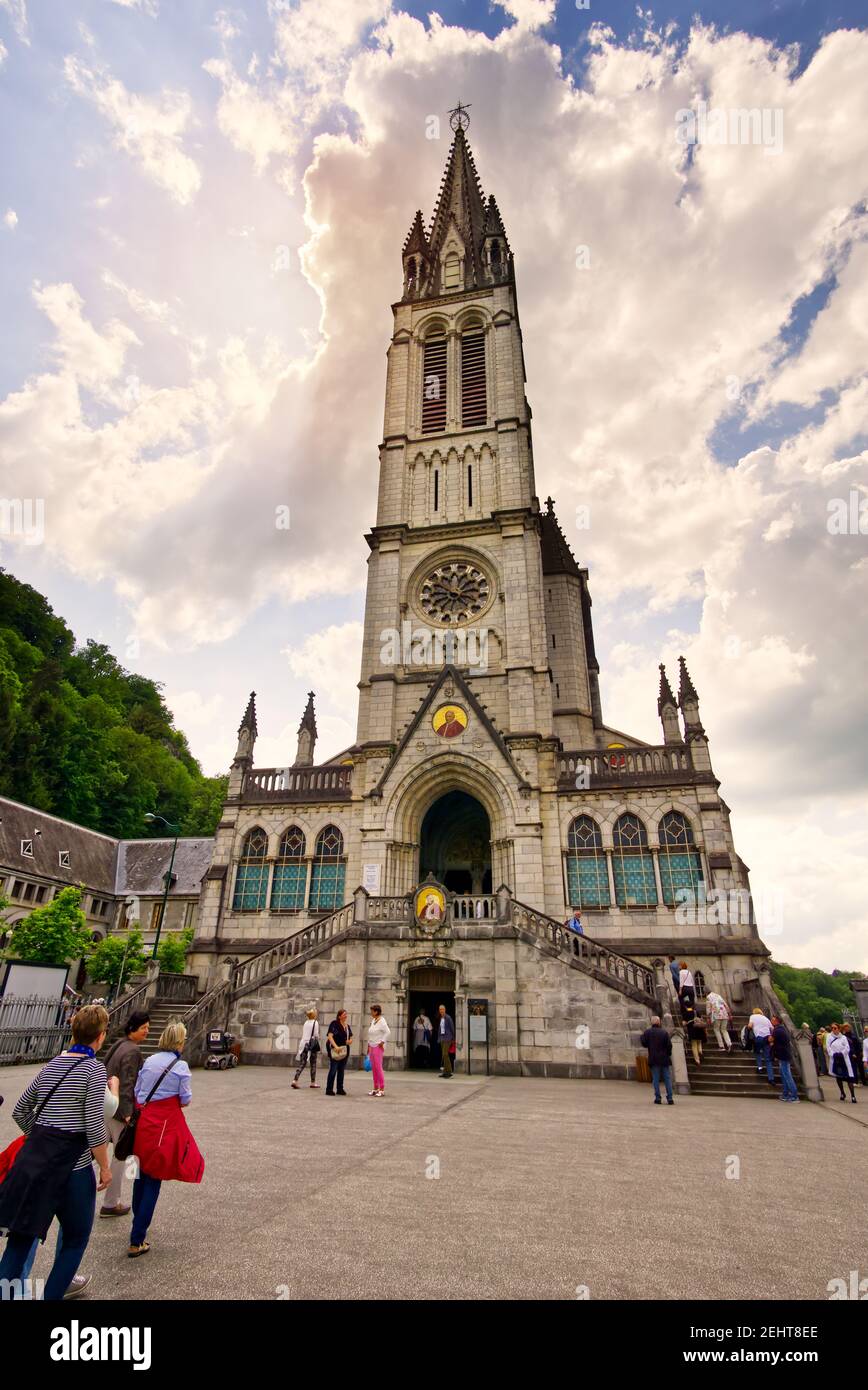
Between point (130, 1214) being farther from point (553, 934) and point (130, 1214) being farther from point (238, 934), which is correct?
point (238, 934)

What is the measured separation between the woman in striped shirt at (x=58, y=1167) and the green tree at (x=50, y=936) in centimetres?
2872

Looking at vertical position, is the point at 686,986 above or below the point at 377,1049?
above

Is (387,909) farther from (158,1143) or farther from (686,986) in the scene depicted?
(158,1143)

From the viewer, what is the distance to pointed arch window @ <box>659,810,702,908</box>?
24359 millimetres

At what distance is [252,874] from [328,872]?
10.8ft

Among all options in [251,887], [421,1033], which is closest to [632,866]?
[421,1033]

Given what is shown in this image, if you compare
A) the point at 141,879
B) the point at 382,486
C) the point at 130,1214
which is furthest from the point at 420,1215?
the point at 141,879

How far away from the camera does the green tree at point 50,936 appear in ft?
92.8

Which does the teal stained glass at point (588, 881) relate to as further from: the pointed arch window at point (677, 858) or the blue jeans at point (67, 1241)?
the blue jeans at point (67, 1241)

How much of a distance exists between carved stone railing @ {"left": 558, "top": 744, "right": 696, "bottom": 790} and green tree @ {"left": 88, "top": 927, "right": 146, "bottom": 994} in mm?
20575

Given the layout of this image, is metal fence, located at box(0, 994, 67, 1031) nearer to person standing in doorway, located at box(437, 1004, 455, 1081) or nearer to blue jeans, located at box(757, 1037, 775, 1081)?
person standing in doorway, located at box(437, 1004, 455, 1081)

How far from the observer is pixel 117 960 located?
30.9m

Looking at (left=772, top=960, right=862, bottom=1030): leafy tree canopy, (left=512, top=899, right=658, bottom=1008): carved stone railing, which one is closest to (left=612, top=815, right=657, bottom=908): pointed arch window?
(left=512, top=899, right=658, bottom=1008): carved stone railing

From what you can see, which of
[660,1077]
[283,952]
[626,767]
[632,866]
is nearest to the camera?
[660,1077]
